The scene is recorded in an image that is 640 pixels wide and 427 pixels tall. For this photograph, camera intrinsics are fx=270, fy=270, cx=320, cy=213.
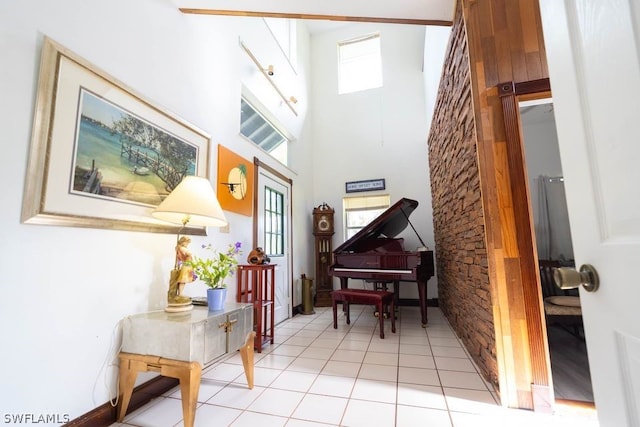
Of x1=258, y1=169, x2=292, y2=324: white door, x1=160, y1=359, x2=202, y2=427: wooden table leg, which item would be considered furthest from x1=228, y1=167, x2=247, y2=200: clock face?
x1=160, y1=359, x2=202, y2=427: wooden table leg

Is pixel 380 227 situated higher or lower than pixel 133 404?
higher

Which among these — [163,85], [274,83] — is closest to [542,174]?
[274,83]

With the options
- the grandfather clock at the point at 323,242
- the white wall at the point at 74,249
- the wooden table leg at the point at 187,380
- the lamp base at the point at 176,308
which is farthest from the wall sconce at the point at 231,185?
the grandfather clock at the point at 323,242

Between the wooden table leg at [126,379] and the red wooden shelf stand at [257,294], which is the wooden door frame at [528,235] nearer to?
the red wooden shelf stand at [257,294]

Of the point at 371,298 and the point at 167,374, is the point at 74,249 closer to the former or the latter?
the point at 167,374

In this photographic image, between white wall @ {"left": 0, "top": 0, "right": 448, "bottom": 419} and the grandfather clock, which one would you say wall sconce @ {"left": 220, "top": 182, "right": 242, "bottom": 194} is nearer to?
white wall @ {"left": 0, "top": 0, "right": 448, "bottom": 419}

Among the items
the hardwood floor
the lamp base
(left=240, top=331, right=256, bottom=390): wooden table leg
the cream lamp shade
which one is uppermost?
the cream lamp shade

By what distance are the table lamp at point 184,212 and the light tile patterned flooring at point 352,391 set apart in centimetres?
68

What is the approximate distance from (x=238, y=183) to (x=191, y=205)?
1388 millimetres

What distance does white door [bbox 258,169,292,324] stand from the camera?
11.7ft

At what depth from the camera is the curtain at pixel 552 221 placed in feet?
11.8

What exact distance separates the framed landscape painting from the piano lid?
225 centimetres

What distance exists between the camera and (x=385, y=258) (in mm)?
3549

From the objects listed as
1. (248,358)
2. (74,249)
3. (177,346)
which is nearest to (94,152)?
(74,249)
